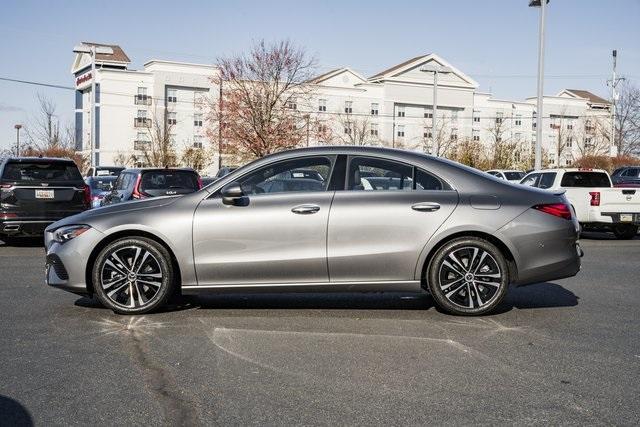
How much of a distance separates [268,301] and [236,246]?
45.1 inches

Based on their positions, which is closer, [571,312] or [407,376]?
[407,376]

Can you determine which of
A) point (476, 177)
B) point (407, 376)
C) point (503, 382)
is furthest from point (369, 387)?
point (476, 177)

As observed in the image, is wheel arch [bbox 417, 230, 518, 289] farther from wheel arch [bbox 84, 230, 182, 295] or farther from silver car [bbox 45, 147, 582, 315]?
wheel arch [bbox 84, 230, 182, 295]

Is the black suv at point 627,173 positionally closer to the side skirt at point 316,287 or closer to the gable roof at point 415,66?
the side skirt at point 316,287

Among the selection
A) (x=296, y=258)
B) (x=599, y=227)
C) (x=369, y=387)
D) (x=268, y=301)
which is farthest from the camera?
(x=599, y=227)

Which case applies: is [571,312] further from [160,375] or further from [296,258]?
[160,375]

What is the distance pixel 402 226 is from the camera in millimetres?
6457

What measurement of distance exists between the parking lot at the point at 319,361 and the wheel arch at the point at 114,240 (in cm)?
35

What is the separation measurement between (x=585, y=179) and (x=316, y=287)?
480 inches

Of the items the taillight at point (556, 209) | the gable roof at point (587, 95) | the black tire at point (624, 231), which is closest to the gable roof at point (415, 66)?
the gable roof at point (587, 95)

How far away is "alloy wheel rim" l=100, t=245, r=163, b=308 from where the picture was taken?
6.57 meters

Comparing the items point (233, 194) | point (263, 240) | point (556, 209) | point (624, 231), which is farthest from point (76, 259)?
point (624, 231)

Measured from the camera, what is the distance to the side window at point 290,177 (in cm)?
665

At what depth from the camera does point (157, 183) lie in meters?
13.8
